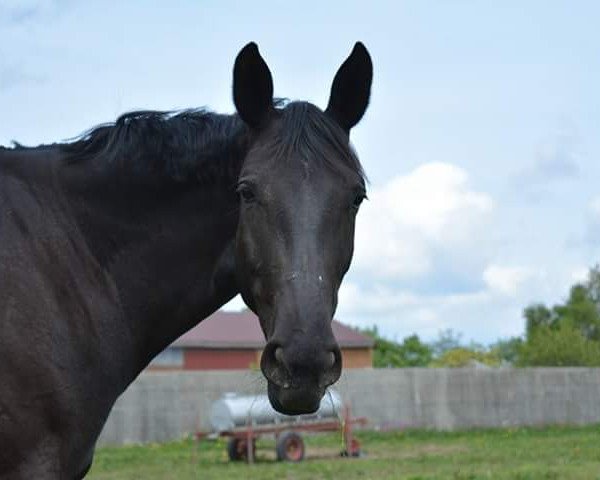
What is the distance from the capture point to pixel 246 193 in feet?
14.4

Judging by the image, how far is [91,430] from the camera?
4.34m

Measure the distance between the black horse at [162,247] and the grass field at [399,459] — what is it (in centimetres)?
978

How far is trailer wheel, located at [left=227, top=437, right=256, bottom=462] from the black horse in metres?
18.1

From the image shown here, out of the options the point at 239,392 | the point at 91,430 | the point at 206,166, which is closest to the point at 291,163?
the point at 206,166

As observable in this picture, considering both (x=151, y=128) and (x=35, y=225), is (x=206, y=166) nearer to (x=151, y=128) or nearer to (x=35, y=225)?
(x=151, y=128)

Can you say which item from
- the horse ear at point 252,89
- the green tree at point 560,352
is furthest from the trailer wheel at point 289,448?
the green tree at point 560,352

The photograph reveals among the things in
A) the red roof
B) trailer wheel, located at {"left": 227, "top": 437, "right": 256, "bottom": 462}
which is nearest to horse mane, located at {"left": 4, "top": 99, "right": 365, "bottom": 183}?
trailer wheel, located at {"left": 227, "top": 437, "right": 256, "bottom": 462}

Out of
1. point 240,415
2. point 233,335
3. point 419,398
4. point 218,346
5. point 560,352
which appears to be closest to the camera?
point 240,415

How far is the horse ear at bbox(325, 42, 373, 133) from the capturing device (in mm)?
4824

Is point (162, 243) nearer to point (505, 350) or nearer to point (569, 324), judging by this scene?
point (569, 324)

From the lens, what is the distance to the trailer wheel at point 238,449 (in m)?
22.6

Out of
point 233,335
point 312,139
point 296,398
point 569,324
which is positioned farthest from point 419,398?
point 569,324

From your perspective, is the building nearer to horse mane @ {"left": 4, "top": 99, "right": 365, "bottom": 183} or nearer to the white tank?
the white tank

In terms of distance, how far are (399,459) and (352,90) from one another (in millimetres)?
16747
